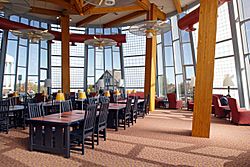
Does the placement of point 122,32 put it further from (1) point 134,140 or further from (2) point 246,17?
(1) point 134,140

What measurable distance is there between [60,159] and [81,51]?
37.5 ft

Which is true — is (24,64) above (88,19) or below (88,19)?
below

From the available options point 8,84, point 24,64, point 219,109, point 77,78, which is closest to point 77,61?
point 77,78

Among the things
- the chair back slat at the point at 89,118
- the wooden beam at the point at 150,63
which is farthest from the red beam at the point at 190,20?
the chair back slat at the point at 89,118

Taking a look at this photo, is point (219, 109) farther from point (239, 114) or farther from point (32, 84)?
point (32, 84)

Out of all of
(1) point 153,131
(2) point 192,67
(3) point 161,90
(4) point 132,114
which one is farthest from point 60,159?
(3) point 161,90

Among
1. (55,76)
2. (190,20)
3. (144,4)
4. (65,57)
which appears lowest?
(55,76)

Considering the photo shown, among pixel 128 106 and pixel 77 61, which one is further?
pixel 77 61

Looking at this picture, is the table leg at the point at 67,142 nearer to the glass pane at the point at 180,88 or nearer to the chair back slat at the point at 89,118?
the chair back slat at the point at 89,118

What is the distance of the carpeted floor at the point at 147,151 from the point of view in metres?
3.62

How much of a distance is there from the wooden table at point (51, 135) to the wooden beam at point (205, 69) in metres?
3.04

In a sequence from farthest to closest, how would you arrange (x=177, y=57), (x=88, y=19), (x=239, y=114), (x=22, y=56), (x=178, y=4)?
(x=88, y=19), (x=177, y=57), (x=22, y=56), (x=178, y=4), (x=239, y=114)

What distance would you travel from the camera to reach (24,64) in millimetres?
11734

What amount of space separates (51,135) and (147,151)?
188 cm
